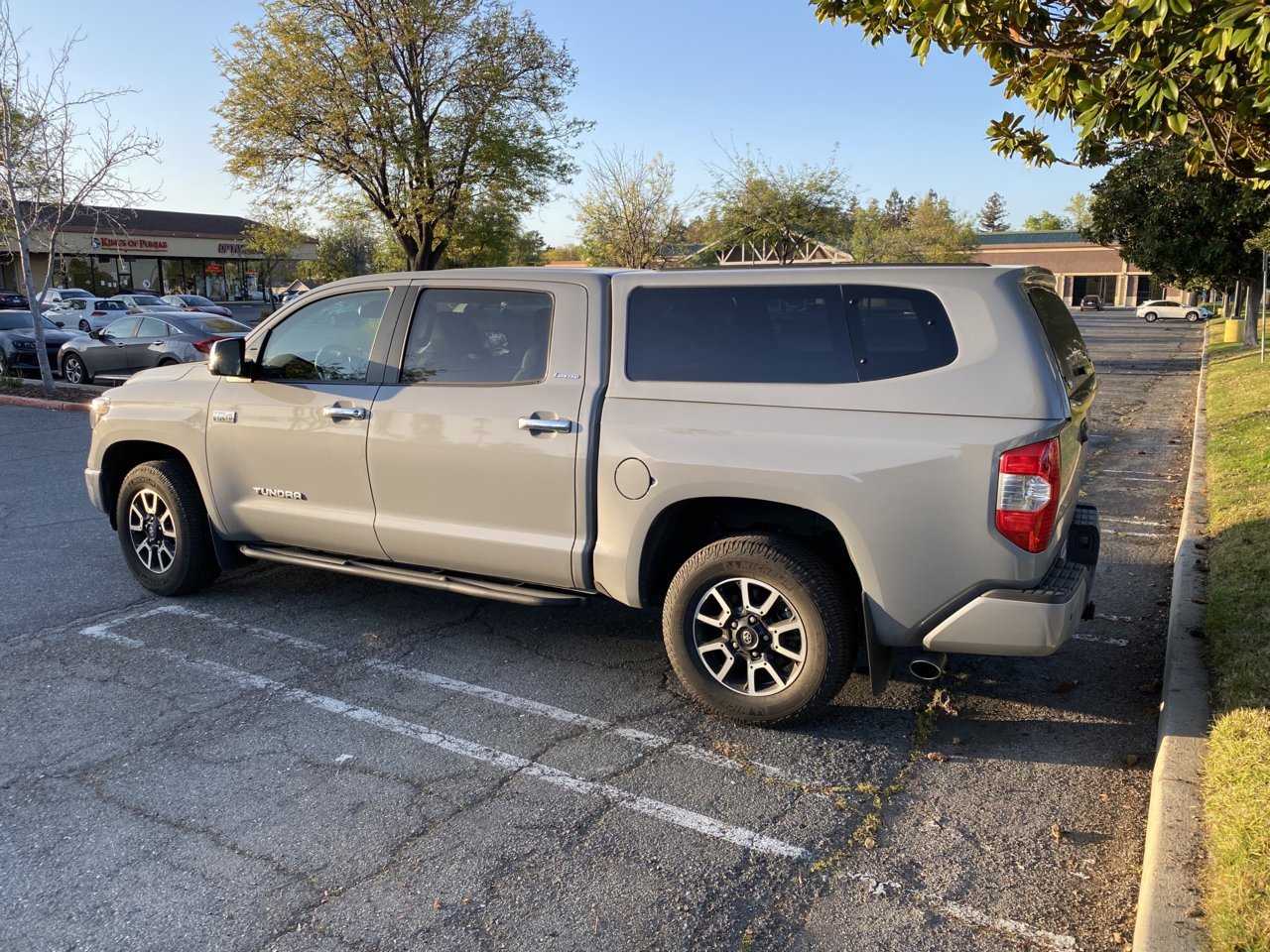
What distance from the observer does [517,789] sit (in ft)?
12.4

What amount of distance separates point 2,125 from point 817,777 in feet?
57.5

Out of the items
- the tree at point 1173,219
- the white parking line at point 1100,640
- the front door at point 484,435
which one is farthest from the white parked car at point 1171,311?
the front door at point 484,435

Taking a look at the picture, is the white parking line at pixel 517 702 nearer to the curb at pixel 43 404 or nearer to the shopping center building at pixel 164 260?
the curb at pixel 43 404

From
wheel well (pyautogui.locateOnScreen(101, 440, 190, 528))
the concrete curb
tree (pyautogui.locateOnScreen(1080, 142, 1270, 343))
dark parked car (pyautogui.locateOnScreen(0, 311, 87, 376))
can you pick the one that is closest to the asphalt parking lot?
the concrete curb

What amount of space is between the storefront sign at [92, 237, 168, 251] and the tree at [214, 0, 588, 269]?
3072 cm

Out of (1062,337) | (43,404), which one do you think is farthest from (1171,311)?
(1062,337)

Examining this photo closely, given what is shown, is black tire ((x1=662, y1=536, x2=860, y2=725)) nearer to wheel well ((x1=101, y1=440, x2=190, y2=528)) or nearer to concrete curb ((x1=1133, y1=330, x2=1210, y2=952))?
concrete curb ((x1=1133, y1=330, x2=1210, y2=952))

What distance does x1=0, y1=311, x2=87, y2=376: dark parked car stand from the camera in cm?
2027

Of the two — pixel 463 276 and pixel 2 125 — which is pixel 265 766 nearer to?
pixel 463 276

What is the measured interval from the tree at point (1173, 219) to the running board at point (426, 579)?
2287 centimetres

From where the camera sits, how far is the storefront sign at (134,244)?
49875 millimetres

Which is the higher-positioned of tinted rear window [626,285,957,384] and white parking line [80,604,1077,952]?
tinted rear window [626,285,957,384]

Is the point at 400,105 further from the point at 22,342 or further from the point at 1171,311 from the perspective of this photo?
the point at 1171,311

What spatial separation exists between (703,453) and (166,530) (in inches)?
142
